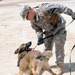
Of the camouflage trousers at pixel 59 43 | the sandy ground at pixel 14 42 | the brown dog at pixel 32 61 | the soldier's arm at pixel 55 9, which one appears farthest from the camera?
the sandy ground at pixel 14 42

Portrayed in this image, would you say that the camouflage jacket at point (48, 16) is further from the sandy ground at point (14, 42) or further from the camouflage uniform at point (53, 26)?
the sandy ground at point (14, 42)

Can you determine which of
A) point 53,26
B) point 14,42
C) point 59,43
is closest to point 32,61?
point 59,43

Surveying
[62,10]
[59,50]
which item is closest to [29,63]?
[59,50]

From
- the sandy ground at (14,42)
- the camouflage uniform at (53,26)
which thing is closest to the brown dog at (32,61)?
the camouflage uniform at (53,26)

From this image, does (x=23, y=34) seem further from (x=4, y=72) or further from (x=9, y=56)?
(x=4, y=72)

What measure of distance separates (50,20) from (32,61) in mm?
938

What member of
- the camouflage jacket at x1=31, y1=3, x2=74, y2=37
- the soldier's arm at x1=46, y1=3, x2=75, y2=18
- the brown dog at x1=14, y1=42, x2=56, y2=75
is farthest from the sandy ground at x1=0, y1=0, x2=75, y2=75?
the soldier's arm at x1=46, y1=3, x2=75, y2=18

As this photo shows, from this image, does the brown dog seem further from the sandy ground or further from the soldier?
the sandy ground

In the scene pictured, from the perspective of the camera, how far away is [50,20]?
6.18 metres

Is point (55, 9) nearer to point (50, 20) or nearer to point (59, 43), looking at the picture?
point (50, 20)

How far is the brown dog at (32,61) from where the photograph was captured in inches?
228

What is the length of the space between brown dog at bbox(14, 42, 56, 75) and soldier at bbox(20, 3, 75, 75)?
0.36m

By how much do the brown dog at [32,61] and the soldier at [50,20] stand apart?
0.36 meters

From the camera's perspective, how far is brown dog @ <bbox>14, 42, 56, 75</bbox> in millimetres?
5789
